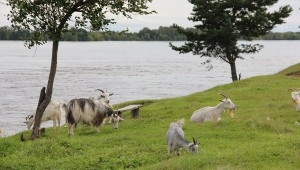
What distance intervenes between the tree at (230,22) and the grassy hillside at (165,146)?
16.5m

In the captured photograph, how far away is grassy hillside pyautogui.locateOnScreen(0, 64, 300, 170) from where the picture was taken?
13461 mm

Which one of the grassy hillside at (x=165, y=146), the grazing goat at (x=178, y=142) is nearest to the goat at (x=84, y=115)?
the grassy hillside at (x=165, y=146)

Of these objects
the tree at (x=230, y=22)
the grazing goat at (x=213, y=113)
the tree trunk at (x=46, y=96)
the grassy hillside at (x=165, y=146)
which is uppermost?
the tree at (x=230, y=22)

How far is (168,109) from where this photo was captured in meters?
26.2

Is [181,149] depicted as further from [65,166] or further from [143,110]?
[143,110]

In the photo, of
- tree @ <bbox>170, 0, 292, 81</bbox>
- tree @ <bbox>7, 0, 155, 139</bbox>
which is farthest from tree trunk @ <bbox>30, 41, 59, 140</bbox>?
tree @ <bbox>170, 0, 292, 81</bbox>

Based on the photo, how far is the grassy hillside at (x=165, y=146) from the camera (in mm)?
13461

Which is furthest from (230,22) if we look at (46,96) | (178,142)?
(178,142)

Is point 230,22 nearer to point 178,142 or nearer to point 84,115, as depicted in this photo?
point 84,115

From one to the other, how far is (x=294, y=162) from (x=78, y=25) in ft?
32.6

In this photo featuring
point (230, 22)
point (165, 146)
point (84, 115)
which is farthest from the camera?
point (230, 22)

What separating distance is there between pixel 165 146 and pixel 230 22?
79.6 feet

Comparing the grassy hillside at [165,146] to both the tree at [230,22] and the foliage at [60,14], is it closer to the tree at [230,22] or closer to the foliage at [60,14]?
the foliage at [60,14]

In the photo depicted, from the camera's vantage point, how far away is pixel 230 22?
127 feet
